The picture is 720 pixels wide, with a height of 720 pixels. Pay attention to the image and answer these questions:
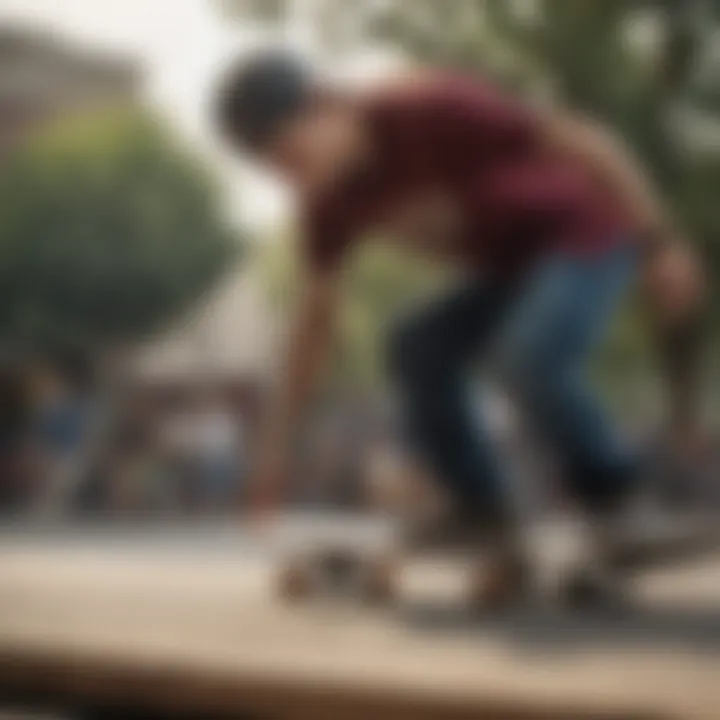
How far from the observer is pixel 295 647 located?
1.07m

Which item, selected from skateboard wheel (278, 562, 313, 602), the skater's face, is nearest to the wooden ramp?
skateboard wheel (278, 562, 313, 602)

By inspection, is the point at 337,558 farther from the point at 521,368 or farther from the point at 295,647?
the point at 521,368

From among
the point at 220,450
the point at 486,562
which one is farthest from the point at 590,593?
the point at 220,450

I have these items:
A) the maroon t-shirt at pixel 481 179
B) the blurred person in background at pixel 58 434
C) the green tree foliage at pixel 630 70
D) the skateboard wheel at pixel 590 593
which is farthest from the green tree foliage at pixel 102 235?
the skateboard wheel at pixel 590 593

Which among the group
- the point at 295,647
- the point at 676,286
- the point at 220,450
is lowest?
the point at 295,647

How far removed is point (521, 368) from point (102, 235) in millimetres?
380

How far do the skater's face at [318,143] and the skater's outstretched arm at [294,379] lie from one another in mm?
81

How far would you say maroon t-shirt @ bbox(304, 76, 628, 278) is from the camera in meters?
1.05

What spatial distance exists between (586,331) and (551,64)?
8.2 inches

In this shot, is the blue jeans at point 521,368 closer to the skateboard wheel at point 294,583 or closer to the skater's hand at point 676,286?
the skater's hand at point 676,286

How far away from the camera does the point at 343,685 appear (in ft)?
3.40

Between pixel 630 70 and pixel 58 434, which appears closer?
pixel 630 70

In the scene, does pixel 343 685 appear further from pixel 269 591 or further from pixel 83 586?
pixel 83 586

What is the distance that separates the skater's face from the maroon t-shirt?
17 millimetres
